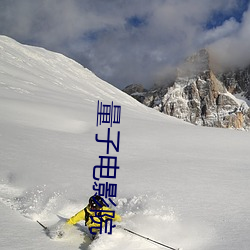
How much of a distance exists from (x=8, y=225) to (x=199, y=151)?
332 inches

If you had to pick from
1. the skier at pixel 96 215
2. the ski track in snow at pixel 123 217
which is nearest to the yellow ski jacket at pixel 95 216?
the skier at pixel 96 215

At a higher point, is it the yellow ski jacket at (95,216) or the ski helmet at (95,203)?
the ski helmet at (95,203)

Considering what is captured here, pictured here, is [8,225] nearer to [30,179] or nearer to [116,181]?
[30,179]

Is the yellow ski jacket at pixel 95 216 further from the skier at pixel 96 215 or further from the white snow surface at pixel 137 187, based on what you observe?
the white snow surface at pixel 137 187

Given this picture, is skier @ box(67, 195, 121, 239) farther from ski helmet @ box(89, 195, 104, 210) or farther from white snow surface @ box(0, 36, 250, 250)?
white snow surface @ box(0, 36, 250, 250)

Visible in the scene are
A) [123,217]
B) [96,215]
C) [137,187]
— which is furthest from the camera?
[137,187]

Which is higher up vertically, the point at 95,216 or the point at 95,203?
the point at 95,203

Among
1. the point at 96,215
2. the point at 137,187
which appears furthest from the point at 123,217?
the point at 137,187

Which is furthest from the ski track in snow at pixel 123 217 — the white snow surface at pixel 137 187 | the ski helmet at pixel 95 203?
the ski helmet at pixel 95 203

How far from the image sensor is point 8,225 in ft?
19.2

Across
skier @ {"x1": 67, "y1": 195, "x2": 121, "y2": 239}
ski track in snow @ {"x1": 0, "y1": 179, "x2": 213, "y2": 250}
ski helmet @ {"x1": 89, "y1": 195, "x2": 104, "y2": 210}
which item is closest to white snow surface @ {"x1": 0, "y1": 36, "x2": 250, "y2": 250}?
ski track in snow @ {"x1": 0, "y1": 179, "x2": 213, "y2": 250}

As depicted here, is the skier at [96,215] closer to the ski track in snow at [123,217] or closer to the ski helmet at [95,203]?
the ski helmet at [95,203]

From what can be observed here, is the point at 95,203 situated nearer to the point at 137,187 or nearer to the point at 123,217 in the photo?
the point at 123,217

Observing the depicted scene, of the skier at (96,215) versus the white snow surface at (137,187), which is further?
the skier at (96,215)
